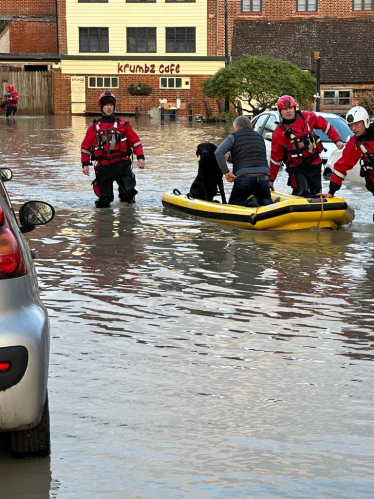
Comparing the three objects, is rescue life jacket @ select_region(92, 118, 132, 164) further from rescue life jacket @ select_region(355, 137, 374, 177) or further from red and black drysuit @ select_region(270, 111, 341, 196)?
rescue life jacket @ select_region(355, 137, 374, 177)

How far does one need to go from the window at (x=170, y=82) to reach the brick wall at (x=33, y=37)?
25.1 feet

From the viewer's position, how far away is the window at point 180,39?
63406mm

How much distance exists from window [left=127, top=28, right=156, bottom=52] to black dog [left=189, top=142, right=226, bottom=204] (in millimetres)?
49056

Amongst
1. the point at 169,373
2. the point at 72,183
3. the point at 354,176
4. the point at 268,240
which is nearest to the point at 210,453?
the point at 169,373

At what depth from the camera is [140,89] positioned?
63062 mm

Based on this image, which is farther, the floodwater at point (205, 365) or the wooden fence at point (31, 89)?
the wooden fence at point (31, 89)

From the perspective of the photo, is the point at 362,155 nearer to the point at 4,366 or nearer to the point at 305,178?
the point at 305,178

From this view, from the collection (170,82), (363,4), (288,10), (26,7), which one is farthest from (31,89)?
(363,4)

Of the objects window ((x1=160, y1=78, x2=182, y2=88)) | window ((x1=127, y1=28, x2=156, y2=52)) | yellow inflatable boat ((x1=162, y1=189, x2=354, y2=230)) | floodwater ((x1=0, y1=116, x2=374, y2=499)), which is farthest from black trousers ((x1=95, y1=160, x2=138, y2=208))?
window ((x1=127, y1=28, x2=156, y2=52))

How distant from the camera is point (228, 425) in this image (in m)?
5.57

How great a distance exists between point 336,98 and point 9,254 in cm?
5689

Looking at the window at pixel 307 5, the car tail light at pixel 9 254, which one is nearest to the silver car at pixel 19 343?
the car tail light at pixel 9 254

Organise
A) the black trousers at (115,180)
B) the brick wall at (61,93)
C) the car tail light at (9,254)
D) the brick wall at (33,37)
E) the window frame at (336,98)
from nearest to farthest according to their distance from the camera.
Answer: the car tail light at (9,254)
the black trousers at (115,180)
the window frame at (336,98)
the brick wall at (61,93)
the brick wall at (33,37)

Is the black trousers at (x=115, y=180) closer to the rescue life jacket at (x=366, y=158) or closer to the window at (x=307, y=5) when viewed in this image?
the rescue life jacket at (x=366, y=158)
